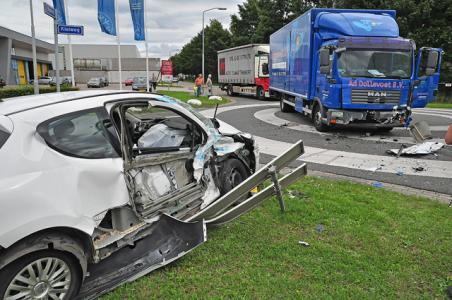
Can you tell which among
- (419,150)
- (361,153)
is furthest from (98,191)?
(419,150)

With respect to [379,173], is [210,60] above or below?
above

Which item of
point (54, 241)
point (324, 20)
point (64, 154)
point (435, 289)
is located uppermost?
point (324, 20)

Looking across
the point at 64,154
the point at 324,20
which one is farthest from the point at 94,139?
the point at 324,20

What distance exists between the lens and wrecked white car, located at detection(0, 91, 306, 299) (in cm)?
265

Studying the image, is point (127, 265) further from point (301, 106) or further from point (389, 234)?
point (301, 106)

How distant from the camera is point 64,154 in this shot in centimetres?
297

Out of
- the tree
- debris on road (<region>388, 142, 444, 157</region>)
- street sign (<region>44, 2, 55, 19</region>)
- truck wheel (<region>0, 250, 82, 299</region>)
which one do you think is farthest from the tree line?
truck wheel (<region>0, 250, 82, 299</region>)

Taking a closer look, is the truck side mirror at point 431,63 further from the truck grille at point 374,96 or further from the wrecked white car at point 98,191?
the wrecked white car at point 98,191

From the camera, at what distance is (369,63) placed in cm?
1095

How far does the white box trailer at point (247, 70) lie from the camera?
84.0 feet

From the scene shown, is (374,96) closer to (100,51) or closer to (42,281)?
(42,281)

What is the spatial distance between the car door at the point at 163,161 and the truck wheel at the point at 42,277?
0.80m

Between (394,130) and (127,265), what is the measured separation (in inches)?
468

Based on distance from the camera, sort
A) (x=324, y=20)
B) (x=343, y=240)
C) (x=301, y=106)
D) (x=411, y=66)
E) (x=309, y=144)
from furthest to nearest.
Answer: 1. (x=301, y=106)
2. (x=324, y=20)
3. (x=411, y=66)
4. (x=309, y=144)
5. (x=343, y=240)
